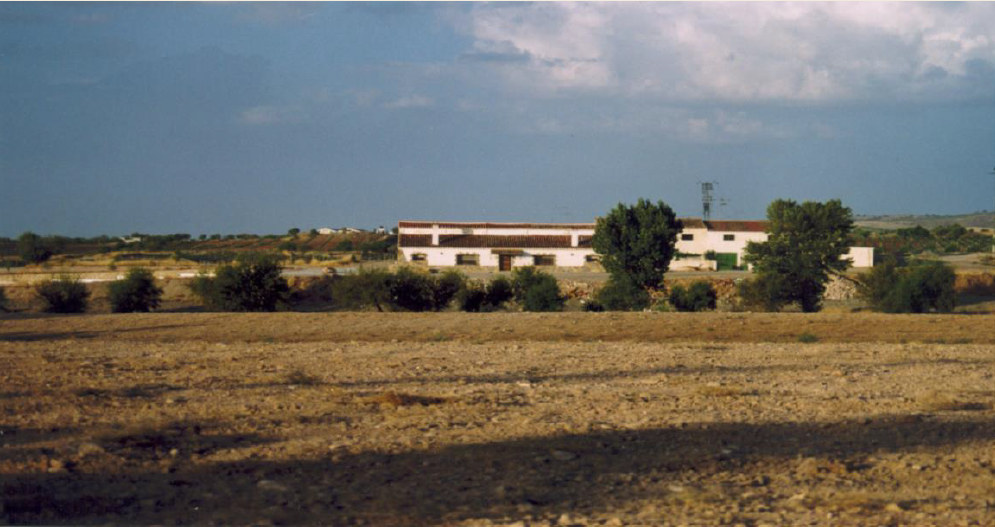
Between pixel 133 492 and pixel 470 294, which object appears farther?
pixel 470 294

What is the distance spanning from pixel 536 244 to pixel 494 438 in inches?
2850

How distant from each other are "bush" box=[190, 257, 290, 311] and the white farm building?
33.3 metres

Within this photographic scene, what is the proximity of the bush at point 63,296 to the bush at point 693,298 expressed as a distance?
30.2 meters

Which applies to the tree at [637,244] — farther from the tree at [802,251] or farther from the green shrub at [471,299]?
the green shrub at [471,299]

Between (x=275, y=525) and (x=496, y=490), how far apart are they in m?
1.95

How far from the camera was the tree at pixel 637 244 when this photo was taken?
54.0m

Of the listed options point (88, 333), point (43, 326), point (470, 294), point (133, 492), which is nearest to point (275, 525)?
point (133, 492)

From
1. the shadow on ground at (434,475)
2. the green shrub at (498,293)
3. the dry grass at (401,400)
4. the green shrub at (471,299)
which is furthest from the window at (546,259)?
the shadow on ground at (434,475)

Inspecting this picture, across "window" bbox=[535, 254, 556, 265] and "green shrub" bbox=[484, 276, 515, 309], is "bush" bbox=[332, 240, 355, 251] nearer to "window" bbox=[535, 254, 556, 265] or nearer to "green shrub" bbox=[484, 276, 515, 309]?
"window" bbox=[535, 254, 556, 265]

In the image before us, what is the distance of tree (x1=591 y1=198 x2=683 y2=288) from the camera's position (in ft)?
177

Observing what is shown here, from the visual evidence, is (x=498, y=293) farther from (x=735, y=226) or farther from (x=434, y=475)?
(x=735, y=226)

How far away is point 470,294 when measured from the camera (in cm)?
4675

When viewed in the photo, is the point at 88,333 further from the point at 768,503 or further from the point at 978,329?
the point at 978,329

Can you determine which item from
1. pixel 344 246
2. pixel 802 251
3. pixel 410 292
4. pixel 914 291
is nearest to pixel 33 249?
pixel 344 246
